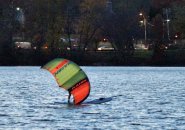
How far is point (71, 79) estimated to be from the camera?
6669 centimetres

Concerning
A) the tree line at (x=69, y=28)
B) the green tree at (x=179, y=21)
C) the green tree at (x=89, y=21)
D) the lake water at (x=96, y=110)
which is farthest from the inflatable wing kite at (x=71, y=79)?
the green tree at (x=179, y=21)

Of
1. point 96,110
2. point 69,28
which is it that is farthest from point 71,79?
point 69,28

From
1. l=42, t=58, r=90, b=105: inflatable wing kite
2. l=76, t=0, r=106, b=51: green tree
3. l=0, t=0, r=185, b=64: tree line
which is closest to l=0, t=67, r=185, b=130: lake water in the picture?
l=42, t=58, r=90, b=105: inflatable wing kite

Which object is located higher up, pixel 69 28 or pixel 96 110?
pixel 69 28

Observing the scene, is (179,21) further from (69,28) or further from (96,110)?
(96,110)

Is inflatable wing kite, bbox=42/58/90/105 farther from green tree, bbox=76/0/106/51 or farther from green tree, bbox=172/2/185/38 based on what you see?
green tree, bbox=172/2/185/38

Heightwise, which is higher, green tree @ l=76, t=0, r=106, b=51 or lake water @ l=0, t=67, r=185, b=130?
green tree @ l=76, t=0, r=106, b=51

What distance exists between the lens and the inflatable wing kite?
218ft

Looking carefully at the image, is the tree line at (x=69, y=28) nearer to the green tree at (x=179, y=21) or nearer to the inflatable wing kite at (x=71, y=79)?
the green tree at (x=179, y=21)

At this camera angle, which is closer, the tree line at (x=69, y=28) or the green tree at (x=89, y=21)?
the tree line at (x=69, y=28)

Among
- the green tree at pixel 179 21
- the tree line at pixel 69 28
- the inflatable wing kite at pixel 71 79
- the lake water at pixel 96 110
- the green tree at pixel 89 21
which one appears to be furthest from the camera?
the green tree at pixel 179 21

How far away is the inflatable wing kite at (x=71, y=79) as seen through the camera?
218ft

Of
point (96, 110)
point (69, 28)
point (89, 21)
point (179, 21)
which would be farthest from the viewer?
point (179, 21)

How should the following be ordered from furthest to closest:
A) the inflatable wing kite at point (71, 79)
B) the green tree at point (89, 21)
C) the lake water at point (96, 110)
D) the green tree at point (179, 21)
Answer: the green tree at point (179, 21), the green tree at point (89, 21), the inflatable wing kite at point (71, 79), the lake water at point (96, 110)
